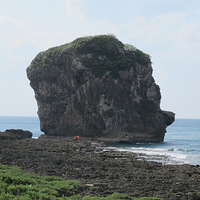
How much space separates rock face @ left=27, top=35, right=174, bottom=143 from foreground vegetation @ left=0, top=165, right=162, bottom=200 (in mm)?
50428

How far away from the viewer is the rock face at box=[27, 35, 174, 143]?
249 ft

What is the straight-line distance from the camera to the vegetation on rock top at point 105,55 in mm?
77562

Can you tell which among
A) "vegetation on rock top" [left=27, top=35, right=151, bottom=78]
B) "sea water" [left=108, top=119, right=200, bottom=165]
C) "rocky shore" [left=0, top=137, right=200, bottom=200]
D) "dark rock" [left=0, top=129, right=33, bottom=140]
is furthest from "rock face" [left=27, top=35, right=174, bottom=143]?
"rocky shore" [left=0, top=137, right=200, bottom=200]

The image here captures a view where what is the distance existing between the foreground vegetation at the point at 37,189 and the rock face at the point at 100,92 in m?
50.4

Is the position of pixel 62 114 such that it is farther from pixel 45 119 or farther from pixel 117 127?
pixel 117 127

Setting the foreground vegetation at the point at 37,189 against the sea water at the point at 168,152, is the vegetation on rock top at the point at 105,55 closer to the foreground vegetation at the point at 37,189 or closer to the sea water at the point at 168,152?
the sea water at the point at 168,152

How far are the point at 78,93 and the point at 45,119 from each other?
40.4 ft

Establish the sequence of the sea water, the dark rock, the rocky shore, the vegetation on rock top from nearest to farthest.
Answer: the rocky shore < the sea water < the dark rock < the vegetation on rock top

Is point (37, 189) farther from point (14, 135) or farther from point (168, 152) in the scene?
point (14, 135)

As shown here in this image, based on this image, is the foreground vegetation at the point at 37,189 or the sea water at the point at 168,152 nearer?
the foreground vegetation at the point at 37,189

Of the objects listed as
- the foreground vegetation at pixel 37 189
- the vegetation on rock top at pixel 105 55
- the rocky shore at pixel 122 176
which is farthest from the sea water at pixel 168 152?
the foreground vegetation at pixel 37 189

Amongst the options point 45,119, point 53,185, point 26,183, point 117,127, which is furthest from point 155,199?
point 45,119

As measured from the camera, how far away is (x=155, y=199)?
20.7 meters

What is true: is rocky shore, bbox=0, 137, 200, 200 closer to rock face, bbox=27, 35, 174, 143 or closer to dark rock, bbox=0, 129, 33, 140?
dark rock, bbox=0, 129, 33, 140
